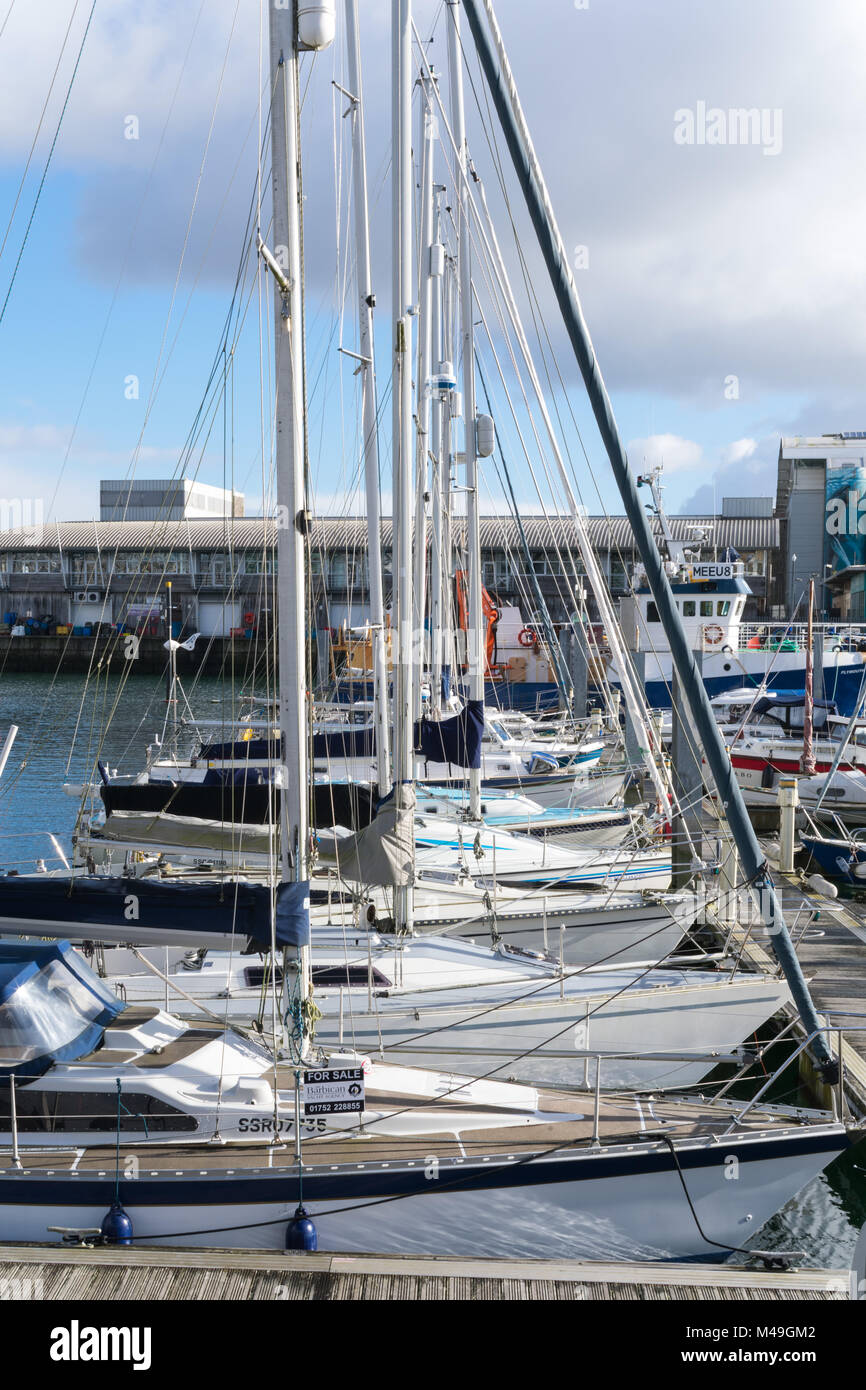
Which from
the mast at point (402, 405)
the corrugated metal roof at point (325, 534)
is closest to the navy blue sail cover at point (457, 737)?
the mast at point (402, 405)

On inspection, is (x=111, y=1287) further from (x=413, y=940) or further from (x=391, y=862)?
(x=413, y=940)

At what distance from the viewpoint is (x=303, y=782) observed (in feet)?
30.1

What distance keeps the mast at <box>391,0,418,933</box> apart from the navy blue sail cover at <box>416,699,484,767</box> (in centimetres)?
365

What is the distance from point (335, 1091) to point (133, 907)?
2.59m

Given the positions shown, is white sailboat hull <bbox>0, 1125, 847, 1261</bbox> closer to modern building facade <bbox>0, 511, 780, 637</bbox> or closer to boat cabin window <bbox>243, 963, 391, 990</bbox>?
boat cabin window <bbox>243, 963, 391, 990</bbox>

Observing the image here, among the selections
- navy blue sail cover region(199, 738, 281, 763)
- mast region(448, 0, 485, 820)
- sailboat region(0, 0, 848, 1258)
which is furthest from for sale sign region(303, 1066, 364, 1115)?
navy blue sail cover region(199, 738, 281, 763)

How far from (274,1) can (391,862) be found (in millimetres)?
8081

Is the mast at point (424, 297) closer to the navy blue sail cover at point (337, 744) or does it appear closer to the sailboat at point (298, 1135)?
the navy blue sail cover at point (337, 744)

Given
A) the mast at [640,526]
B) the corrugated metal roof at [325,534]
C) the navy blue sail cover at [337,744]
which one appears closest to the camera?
the mast at [640,526]

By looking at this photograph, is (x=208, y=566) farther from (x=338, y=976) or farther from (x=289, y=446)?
(x=289, y=446)

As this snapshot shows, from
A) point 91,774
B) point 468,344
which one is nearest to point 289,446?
point 91,774

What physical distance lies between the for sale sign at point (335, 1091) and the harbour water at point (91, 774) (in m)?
1.97

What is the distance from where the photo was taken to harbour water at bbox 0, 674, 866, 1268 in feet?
35.1

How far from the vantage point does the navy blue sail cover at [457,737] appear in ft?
60.4
